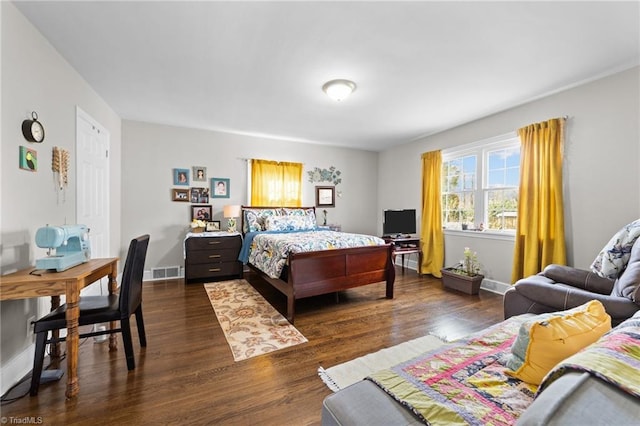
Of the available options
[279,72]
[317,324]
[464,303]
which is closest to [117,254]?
[317,324]

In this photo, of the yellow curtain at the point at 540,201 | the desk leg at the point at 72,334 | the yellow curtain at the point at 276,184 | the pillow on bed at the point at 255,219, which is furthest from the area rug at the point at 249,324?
the yellow curtain at the point at 540,201

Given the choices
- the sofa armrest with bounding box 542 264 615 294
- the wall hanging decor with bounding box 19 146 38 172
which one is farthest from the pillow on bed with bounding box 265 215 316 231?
the sofa armrest with bounding box 542 264 615 294

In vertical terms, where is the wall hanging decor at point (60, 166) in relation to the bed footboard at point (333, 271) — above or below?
above

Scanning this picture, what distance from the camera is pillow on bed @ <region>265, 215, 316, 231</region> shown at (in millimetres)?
4566

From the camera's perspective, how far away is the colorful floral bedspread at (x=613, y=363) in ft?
1.84

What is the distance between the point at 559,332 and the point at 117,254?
5.00 metres

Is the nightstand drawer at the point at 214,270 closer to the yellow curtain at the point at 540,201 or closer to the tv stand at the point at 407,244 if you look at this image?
the tv stand at the point at 407,244

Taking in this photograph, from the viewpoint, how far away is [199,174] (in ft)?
15.3

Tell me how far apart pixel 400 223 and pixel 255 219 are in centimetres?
268

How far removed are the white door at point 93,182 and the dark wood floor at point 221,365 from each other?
99 cm

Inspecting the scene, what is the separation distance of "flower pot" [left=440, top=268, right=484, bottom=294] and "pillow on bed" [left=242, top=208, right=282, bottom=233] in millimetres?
3021

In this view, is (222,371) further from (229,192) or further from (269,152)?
(269,152)

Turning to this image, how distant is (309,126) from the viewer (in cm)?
448

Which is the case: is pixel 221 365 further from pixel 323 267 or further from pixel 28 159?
pixel 28 159
